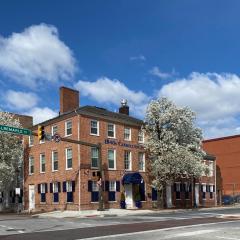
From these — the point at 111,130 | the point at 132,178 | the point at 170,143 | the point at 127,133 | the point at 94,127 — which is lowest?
the point at 132,178

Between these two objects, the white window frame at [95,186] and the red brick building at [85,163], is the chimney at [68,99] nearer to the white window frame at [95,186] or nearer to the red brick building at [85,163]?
the red brick building at [85,163]

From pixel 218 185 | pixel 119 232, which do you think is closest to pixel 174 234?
pixel 119 232

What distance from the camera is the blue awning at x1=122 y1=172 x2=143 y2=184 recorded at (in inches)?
1865

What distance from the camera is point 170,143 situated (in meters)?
49.0

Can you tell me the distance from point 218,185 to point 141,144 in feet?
62.6

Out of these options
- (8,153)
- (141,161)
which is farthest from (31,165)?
(141,161)

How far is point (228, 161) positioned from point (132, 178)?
3195 cm

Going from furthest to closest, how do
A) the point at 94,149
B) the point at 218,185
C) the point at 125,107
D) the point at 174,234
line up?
the point at 218,185, the point at 125,107, the point at 94,149, the point at 174,234

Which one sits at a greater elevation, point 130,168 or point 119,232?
point 130,168

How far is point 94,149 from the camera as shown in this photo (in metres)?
46.4

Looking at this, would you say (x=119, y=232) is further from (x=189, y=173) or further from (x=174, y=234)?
(x=189, y=173)

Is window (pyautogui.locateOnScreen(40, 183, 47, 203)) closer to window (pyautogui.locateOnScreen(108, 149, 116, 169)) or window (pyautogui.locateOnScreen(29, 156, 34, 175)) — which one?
window (pyautogui.locateOnScreen(29, 156, 34, 175))

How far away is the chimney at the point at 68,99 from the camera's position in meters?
49.5

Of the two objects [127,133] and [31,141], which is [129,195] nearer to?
[127,133]
